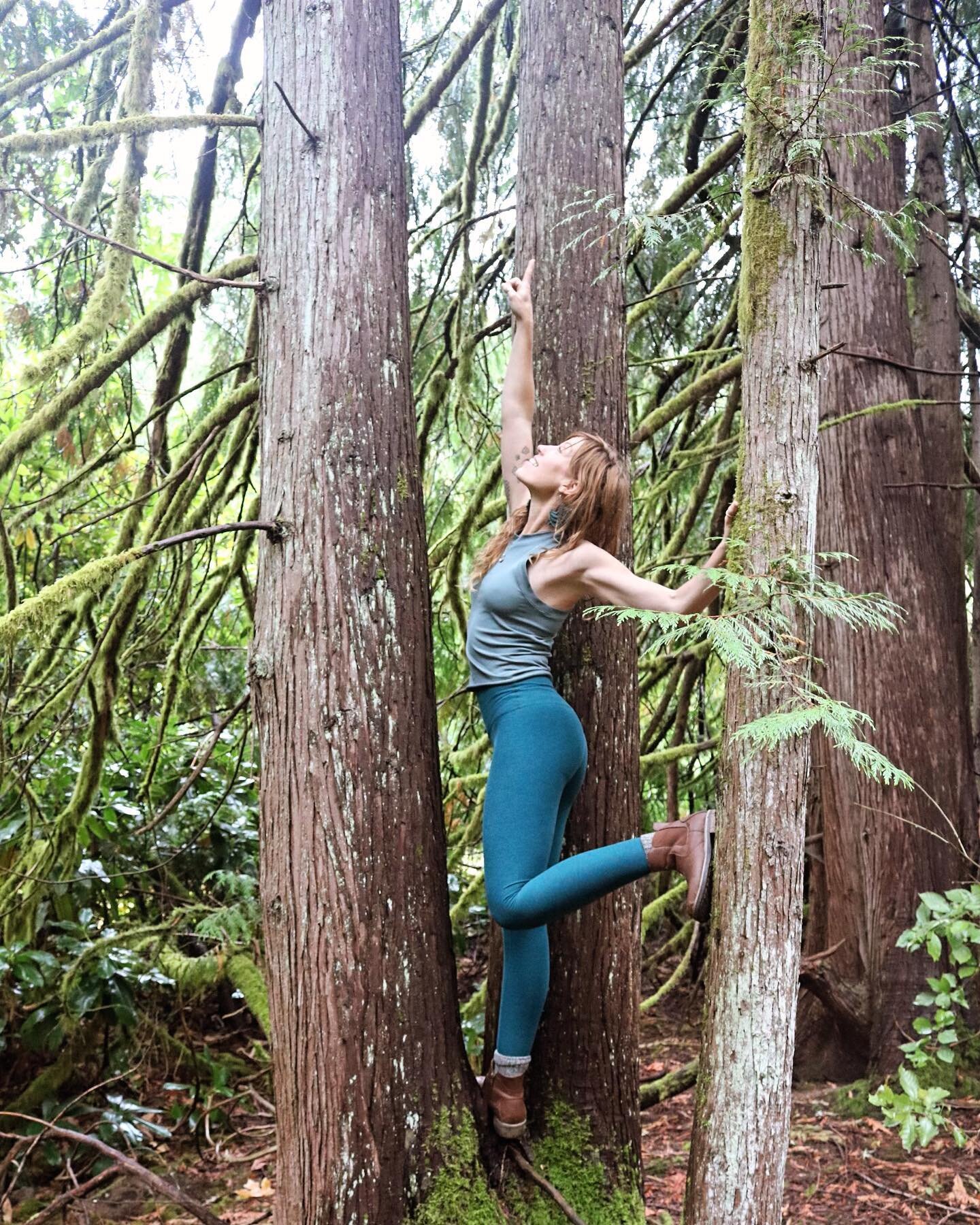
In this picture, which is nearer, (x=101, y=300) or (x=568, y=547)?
(x=568, y=547)

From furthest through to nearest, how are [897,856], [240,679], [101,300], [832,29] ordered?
1. [240,679]
2. [897,856]
3. [101,300]
4. [832,29]

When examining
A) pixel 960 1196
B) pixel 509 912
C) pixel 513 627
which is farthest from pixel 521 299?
pixel 960 1196

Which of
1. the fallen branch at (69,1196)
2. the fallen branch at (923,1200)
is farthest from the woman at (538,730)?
the fallen branch at (923,1200)

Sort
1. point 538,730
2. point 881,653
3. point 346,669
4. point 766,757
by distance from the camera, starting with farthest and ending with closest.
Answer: point 881,653 < point 538,730 < point 346,669 < point 766,757

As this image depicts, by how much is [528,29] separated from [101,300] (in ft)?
5.45

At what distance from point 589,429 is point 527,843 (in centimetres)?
126

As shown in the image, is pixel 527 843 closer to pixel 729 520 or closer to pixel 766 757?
pixel 766 757

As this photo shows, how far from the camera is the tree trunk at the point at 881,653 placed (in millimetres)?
4109

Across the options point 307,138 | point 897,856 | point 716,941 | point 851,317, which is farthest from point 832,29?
point 897,856

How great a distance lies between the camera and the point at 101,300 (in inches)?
131

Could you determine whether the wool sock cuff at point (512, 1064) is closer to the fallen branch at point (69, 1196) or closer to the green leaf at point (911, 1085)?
the fallen branch at point (69, 1196)

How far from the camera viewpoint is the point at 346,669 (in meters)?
2.52

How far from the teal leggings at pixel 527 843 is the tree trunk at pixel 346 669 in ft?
0.52

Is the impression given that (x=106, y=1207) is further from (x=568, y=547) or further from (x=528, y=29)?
(x=528, y=29)
